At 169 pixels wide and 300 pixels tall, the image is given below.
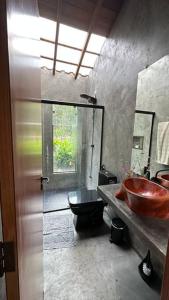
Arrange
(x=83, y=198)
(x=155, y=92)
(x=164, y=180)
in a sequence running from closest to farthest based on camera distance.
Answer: (x=164, y=180) < (x=155, y=92) < (x=83, y=198)

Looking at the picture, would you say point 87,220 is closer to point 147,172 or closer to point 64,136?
A: point 147,172

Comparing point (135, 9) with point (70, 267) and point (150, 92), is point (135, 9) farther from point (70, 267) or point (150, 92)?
point (70, 267)

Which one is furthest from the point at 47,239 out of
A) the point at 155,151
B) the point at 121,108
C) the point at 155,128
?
the point at 121,108

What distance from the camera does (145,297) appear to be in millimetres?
1329

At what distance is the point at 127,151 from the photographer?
2000 millimetres

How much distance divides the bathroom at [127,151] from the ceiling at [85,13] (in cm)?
16

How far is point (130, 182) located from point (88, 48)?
2.79m

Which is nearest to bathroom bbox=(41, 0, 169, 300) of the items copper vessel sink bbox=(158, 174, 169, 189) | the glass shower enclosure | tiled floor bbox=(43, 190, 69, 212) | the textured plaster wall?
the textured plaster wall

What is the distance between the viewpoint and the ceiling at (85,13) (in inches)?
86.0

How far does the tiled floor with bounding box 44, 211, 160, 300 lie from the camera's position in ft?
4.42

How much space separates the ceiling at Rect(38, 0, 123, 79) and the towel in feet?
6.51

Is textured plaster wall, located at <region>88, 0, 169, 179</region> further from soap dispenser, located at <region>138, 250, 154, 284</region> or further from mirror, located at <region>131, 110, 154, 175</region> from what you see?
soap dispenser, located at <region>138, 250, 154, 284</region>

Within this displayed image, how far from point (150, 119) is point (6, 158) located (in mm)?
1472

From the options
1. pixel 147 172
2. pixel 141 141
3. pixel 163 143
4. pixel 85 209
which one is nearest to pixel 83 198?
pixel 85 209
